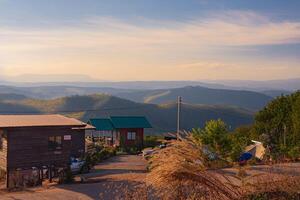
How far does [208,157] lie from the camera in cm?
745

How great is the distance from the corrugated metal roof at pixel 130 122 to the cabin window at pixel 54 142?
2126cm

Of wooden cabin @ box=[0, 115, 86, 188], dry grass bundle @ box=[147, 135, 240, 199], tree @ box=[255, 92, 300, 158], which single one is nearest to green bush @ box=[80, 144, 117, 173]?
wooden cabin @ box=[0, 115, 86, 188]

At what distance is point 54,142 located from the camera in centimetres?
2566

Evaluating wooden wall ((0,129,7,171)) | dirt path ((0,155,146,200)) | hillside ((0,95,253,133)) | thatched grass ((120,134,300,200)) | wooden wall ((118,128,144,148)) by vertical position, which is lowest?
hillside ((0,95,253,133))

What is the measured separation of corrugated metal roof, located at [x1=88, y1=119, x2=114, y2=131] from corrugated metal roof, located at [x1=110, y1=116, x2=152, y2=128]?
573 millimetres

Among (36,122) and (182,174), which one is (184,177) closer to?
(182,174)

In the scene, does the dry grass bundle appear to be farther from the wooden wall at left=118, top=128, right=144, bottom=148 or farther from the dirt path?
the wooden wall at left=118, top=128, right=144, bottom=148

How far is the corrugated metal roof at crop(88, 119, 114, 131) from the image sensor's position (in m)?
47.8

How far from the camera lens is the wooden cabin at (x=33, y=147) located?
948 inches

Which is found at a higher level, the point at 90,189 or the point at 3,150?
the point at 3,150

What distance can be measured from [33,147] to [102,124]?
24.1 meters

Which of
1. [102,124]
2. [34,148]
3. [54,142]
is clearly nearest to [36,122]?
[54,142]

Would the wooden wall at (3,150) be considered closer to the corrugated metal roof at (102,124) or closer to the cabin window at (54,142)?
the cabin window at (54,142)

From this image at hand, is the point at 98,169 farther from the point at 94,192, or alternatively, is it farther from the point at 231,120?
the point at 231,120
